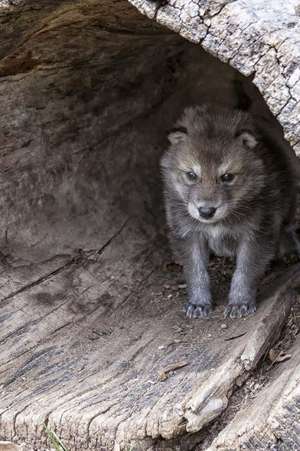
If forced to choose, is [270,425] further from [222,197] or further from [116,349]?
[222,197]

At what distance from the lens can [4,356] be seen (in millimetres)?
4059

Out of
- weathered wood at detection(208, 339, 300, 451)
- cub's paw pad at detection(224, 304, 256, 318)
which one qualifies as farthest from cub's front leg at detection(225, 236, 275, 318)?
weathered wood at detection(208, 339, 300, 451)

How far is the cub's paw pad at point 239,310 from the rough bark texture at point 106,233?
0.07m

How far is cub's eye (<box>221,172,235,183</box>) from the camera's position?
16.6ft

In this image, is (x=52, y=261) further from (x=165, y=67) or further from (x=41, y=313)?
(x=165, y=67)

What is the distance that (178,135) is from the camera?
5.32 m

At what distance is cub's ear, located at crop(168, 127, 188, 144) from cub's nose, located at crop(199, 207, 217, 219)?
607mm

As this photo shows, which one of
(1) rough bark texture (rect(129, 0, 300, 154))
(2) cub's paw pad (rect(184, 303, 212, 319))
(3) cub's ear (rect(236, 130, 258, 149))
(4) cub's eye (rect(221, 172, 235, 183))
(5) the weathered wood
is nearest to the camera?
(5) the weathered wood

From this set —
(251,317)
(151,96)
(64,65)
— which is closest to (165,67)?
(151,96)

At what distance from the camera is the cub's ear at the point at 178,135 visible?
5293 millimetres

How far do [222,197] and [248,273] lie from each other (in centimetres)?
47

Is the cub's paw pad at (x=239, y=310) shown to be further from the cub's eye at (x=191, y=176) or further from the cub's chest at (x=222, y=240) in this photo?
the cub's eye at (x=191, y=176)

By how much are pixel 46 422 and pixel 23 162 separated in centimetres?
180

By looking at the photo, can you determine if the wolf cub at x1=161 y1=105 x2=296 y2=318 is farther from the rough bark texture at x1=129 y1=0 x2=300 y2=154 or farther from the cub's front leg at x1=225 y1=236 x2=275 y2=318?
the rough bark texture at x1=129 y1=0 x2=300 y2=154
